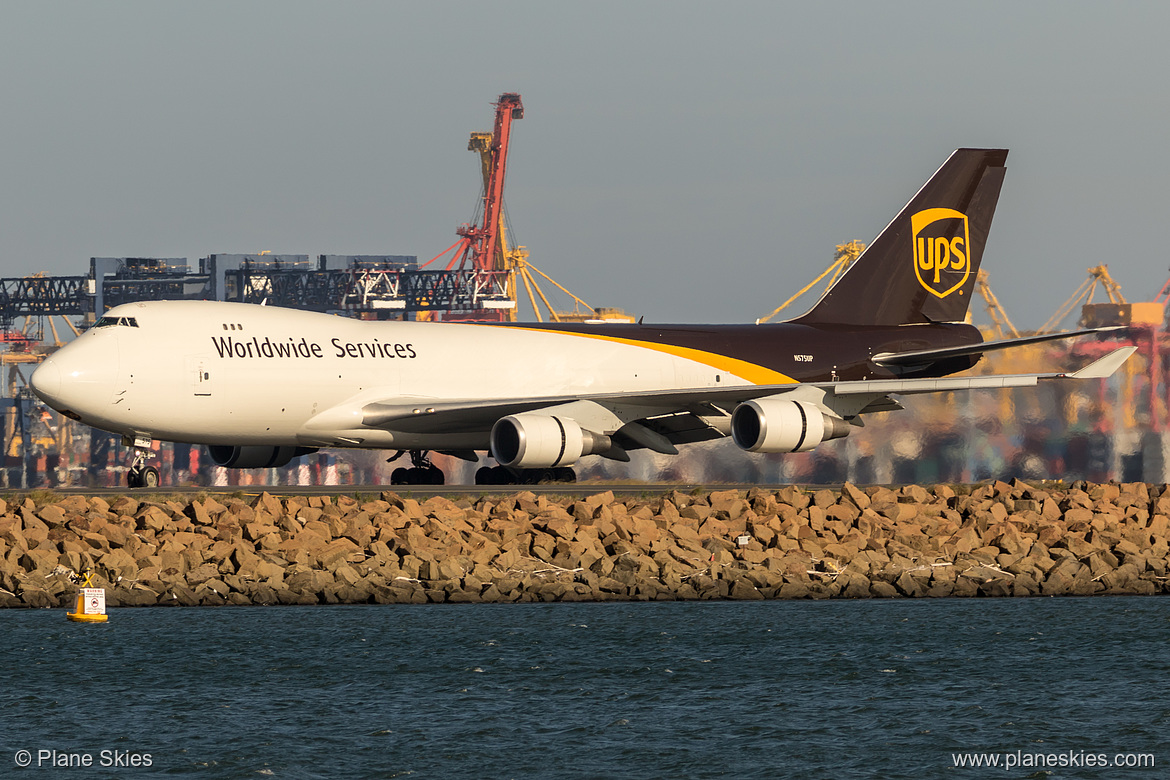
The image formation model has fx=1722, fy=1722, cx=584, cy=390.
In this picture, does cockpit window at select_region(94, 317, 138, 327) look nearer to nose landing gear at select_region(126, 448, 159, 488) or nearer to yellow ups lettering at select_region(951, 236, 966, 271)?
nose landing gear at select_region(126, 448, 159, 488)

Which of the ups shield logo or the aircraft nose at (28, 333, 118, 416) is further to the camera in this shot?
the ups shield logo

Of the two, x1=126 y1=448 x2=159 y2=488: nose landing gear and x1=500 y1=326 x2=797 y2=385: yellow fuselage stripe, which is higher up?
x1=500 y1=326 x2=797 y2=385: yellow fuselage stripe

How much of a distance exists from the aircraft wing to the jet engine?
70 centimetres

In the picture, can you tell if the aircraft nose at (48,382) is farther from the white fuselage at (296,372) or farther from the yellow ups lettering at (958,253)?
the yellow ups lettering at (958,253)

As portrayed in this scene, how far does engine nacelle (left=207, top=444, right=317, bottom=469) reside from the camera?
38656 millimetres

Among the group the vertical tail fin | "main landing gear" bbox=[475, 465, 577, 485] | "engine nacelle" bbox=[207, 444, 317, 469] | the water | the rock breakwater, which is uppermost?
the vertical tail fin

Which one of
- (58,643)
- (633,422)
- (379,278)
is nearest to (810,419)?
(633,422)

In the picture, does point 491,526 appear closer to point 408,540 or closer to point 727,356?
point 408,540

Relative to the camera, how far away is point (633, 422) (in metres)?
37.8

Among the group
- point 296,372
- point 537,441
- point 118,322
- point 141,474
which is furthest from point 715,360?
point 118,322

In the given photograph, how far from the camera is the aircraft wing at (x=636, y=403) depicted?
36.2m

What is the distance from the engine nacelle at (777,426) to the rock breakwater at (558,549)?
3266 mm

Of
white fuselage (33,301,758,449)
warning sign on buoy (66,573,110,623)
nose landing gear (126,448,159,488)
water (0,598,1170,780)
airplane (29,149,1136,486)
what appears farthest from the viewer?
nose landing gear (126,448,159,488)

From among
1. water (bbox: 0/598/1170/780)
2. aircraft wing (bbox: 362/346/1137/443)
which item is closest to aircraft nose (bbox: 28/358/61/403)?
aircraft wing (bbox: 362/346/1137/443)
